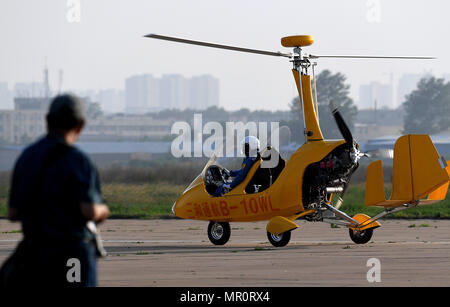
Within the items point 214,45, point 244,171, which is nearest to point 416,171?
point 244,171

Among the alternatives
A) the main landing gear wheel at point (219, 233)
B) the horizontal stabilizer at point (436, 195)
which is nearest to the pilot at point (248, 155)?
the main landing gear wheel at point (219, 233)

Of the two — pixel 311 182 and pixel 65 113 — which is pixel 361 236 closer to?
pixel 311 182

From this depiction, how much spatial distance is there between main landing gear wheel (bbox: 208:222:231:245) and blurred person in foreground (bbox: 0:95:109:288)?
430 inches

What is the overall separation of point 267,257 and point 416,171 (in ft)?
9.93

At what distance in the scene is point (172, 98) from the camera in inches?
7844

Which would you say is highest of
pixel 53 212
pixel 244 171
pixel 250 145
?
pixel 250 145

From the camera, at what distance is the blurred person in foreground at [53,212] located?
5328 millimetres

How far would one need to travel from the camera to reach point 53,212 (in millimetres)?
5379

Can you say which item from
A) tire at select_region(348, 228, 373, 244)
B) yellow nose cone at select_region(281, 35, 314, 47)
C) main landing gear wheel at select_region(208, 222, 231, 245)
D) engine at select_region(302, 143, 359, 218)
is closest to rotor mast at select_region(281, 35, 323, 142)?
yellow nose cone at select_region(281, 35, 314, 47)

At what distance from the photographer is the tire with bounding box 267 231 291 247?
15.3m

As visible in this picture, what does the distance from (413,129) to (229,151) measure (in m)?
94.1

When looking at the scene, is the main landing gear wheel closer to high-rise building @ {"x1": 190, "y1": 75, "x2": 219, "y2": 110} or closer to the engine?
the engine

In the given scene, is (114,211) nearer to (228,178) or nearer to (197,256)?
(228,178)
